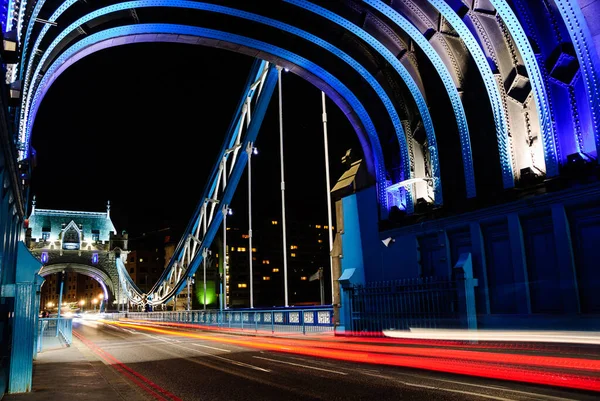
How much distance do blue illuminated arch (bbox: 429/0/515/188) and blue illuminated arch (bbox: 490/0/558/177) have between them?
116 centimetres

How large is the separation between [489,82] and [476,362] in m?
7.40

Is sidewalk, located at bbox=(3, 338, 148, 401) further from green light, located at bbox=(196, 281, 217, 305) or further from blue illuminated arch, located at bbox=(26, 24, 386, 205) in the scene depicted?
green light, located at bbox=(196, 281, 217, 305)

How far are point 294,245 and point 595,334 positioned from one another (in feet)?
460

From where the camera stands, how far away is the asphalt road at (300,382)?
312 inches

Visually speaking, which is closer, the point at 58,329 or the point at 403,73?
the point at 403,73

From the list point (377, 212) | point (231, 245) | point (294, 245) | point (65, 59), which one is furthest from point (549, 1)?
point (294, 245)

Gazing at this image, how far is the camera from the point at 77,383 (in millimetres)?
9750

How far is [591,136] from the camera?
11.4 m

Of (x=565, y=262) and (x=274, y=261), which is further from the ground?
(x=274, y=261)

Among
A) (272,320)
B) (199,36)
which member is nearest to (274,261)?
(272,320)

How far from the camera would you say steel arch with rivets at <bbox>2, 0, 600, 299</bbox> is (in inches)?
466

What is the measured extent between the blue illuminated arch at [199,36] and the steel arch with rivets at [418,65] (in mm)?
51

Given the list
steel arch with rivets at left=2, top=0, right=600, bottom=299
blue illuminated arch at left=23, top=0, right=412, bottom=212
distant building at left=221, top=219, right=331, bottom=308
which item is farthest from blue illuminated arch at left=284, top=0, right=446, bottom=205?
distant building at left=221, top=219, right=331, bottom=308

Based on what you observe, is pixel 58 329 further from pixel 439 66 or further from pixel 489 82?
pixel 489 82
